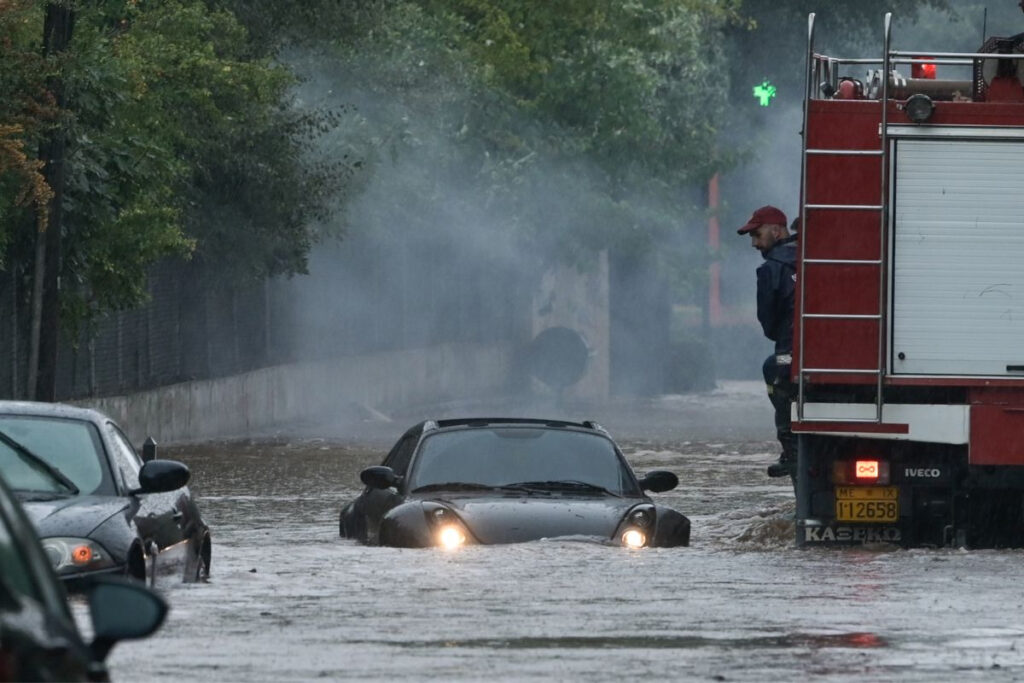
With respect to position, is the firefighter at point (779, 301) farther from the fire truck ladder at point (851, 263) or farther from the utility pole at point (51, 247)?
the utility pole at point (51, 247)

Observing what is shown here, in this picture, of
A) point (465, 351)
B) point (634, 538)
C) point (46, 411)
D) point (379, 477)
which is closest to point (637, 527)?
point (634, 538)

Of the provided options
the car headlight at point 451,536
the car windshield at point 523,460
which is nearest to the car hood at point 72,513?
the car headlight at point 451,536

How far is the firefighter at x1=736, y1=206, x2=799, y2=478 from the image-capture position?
16.7 meters

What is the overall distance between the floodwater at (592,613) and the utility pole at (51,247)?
565cm

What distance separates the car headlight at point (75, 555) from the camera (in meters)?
10.9

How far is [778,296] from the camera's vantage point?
16.7 meters

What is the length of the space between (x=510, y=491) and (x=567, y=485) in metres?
0.36

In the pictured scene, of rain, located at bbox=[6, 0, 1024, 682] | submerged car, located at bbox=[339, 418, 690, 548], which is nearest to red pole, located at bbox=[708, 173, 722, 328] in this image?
rain, located at bbox=[6, 0, 1024, 682]

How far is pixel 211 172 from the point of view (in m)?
32.3

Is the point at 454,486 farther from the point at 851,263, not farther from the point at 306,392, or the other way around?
the point at 306,392

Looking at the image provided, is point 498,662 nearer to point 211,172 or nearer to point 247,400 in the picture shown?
point 211,172

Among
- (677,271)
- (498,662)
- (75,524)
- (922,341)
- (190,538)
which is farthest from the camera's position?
(677,271)

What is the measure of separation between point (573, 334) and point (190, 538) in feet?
108

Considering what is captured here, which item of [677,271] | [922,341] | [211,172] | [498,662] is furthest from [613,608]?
[677,271]
